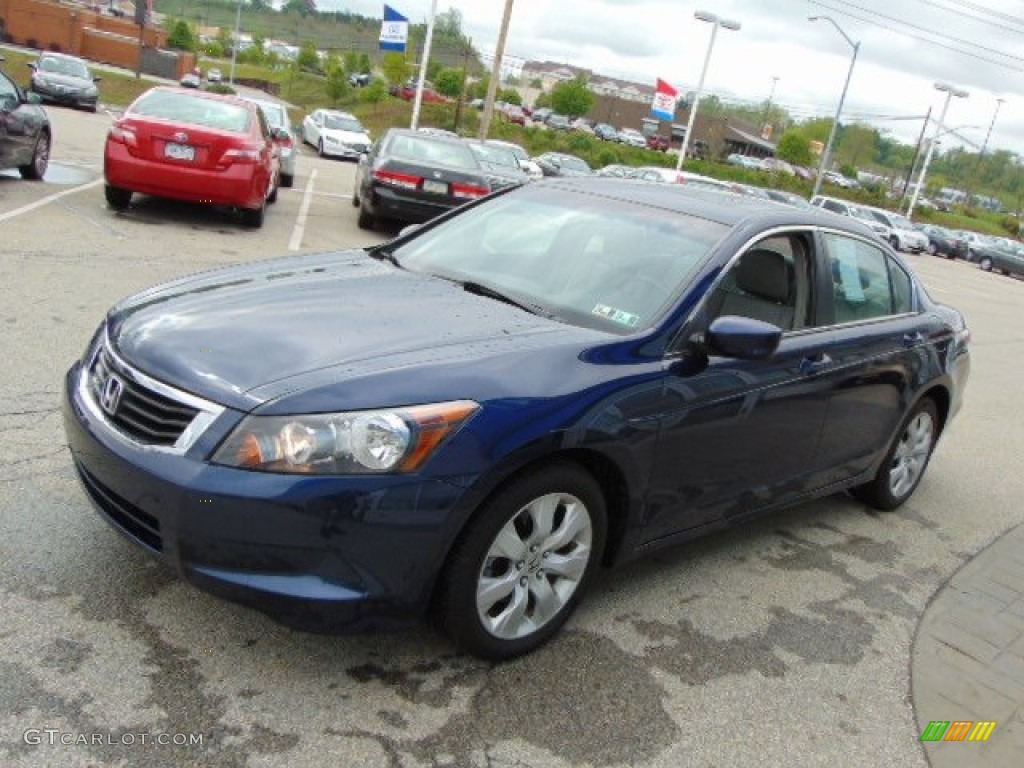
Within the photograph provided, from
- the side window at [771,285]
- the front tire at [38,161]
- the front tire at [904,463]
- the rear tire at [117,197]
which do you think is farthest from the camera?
the front tire at [38,161]

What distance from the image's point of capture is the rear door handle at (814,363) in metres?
4.09

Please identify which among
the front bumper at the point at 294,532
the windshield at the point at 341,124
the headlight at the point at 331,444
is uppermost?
Result: the headlight at the point at 331,444

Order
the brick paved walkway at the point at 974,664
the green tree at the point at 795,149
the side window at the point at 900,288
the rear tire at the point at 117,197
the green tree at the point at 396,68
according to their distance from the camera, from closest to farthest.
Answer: the brick paved walkway at the point at 974,664 < the side window at the point at 900,288 < the rear tire at the point at 117,197 < the green tree at the point at 396,68 < the green tree at the point at 795,149

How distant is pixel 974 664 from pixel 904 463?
1728 mm

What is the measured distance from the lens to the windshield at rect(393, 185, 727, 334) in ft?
12.0

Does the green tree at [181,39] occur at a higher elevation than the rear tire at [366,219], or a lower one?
higher

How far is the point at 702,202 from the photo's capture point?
427 cm

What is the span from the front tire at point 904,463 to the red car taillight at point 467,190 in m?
8.44

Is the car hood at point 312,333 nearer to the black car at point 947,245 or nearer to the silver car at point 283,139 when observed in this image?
the silver car at point 283,139

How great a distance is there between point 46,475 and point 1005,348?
43.3 feet

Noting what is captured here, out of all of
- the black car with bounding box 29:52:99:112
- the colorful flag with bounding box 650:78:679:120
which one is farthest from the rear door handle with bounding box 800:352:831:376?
the colorful flag with bounding box 650:78:679:120

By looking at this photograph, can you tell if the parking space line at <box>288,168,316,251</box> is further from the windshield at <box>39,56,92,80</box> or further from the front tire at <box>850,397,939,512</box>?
the windshield at <box>39,56,92,80</box>

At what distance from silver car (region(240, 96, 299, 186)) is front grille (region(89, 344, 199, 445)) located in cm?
1039

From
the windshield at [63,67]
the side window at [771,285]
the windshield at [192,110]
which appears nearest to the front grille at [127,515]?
the side window at [771,285]
